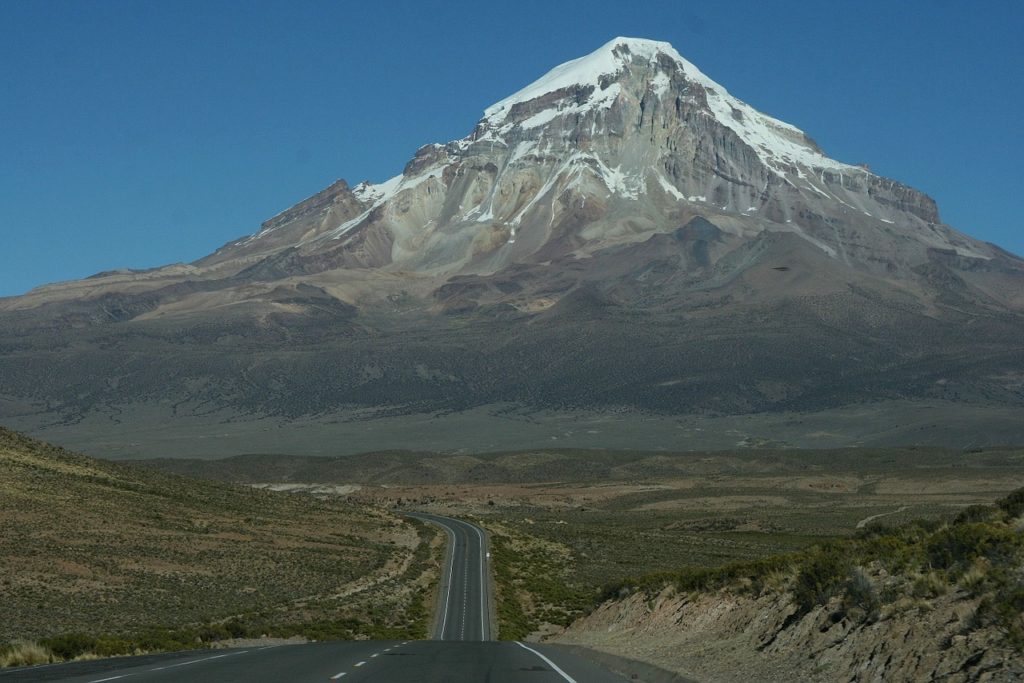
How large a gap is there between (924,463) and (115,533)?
139m

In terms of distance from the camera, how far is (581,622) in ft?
152

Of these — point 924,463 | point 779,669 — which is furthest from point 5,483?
point 924,463

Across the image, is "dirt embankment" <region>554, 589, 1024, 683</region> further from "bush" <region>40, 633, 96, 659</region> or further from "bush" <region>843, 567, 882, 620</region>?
"bush" <region>40, 633, 96, 659</region>

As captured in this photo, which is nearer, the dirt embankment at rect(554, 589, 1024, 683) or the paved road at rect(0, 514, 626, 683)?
the dirt embankment at rect(554, 589, 1024, 683)

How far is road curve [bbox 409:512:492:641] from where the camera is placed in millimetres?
51656

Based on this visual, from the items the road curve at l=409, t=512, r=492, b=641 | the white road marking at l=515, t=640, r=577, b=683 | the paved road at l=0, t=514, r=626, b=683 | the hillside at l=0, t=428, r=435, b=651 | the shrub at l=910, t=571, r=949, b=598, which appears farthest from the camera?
the road curve at l=409, t=512, r=492, b=641

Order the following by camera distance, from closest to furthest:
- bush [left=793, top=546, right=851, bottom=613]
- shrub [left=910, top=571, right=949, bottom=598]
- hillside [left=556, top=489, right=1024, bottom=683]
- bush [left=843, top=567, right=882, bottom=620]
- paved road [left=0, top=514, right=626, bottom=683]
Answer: hillside [left=556, top=489, right=1024, bottom=683] → shrub [left=910, top=571, right=949, bottom=598] → bush [left=843, top=567, right=882, bottom=620] → bush [left=793, top=546, right=851, bottom=613] → paved road [left=0, top=514, right=626, bottom=683]

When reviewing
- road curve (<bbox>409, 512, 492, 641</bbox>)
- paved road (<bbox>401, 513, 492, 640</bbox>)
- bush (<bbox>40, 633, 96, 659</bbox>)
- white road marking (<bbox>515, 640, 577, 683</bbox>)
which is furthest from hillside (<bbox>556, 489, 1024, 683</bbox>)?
paved road (<bbox>401, 513, 492, 640</bbox>)

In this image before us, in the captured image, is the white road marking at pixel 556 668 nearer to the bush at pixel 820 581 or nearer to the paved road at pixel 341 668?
the paved road at pixel 341 668

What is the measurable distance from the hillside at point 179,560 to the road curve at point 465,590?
1300 millimetres

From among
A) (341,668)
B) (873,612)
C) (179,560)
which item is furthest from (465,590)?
(873,612)

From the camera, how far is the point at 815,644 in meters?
21.1

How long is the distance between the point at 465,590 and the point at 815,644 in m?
45.1

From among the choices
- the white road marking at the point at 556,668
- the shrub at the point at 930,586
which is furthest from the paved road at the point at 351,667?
the shrub at the point at 930,586
